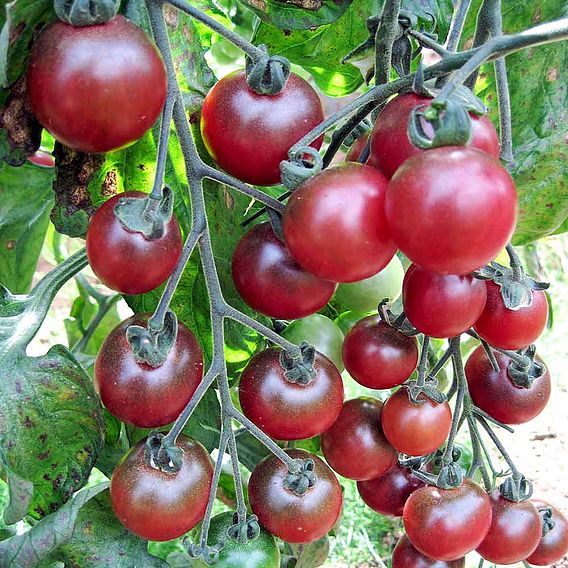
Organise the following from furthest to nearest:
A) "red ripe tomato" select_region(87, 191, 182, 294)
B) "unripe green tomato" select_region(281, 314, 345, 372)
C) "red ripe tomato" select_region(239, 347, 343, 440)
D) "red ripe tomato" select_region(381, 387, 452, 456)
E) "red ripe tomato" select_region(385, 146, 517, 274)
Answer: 1. "unripe green tomato" select_region(281, 314, 345, 372)
2. "red ripe tomato" select_region(381, 387, 452, 456)
3. "red ripe tomato" select_region(239, 347, 343, 440)
4. "red ripe tomato" select_region(87, 191, 182, 294)
5. "red ripe tomato" select_region(385, 146, 517, 274)

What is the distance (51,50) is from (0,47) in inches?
1.5

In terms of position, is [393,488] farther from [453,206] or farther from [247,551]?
[453,206]

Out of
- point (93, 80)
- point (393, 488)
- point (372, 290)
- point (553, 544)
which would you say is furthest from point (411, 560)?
point (93, 80)

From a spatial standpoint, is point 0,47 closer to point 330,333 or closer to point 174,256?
point 174,256

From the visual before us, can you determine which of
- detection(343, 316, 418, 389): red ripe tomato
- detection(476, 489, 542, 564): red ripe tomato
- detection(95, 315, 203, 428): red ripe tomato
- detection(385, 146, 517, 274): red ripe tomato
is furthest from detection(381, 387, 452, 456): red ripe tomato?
detection(385, 146, 517, 274): red ripe tomato

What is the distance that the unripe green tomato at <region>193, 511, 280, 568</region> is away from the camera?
77 cm

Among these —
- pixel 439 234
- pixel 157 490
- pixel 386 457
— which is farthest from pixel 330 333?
pixel 439 234

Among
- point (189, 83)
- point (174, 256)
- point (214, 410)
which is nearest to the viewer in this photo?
point (174, 256)

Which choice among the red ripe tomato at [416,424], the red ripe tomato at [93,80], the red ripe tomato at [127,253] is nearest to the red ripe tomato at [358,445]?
the red ripe tomato at [416,424]

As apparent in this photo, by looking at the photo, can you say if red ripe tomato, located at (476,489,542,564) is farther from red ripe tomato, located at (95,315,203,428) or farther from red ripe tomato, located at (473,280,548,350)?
red ripe tomato, located at (95,315,203,428)

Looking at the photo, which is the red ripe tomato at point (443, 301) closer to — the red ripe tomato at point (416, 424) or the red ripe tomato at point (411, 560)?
the red ripe tomato at point (416, 424)

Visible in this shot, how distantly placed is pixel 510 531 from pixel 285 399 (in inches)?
14.8

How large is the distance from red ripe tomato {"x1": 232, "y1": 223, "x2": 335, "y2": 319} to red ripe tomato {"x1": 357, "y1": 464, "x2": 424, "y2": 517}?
35 cm

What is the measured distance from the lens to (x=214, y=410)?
35.3 inches
